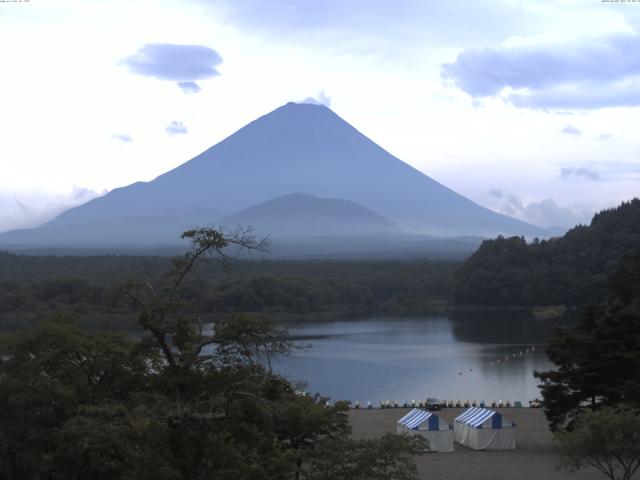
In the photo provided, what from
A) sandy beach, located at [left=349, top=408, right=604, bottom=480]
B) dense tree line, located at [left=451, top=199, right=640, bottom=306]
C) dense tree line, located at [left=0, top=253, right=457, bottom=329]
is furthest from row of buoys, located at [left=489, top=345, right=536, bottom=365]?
dense tree line, located at [left=451, top=199, right=640, bottom=306]

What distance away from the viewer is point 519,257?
51.9 metres

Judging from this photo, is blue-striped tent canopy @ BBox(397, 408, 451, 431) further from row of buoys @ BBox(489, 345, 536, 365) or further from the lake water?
row of buoys @ BBox(489, 345, 536, 365)

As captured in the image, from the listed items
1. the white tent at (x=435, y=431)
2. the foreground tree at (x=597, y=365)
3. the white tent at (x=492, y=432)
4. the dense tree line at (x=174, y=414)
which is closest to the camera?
the dense tree line at (x=174, y=414)

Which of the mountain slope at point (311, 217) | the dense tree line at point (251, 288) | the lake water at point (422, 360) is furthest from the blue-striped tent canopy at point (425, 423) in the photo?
the mountain slope at point (311, 217)

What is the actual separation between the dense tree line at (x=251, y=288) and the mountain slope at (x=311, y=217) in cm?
7324

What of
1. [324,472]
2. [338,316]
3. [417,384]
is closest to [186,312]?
[324,472]

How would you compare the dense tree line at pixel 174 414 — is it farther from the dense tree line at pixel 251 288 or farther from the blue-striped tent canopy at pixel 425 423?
the dense tree line at pixel 251 288

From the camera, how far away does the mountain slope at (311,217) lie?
5522 inches

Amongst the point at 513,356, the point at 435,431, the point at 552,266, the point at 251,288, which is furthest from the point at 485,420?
the point at 552,266

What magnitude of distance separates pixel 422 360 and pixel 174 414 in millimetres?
22891

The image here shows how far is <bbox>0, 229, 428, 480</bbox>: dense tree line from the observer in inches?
255

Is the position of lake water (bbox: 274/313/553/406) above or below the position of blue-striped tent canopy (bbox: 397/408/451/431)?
below

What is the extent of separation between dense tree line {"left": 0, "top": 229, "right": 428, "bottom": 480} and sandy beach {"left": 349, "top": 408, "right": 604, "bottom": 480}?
5085 millimetres

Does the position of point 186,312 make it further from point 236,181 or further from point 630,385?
point 236,181
